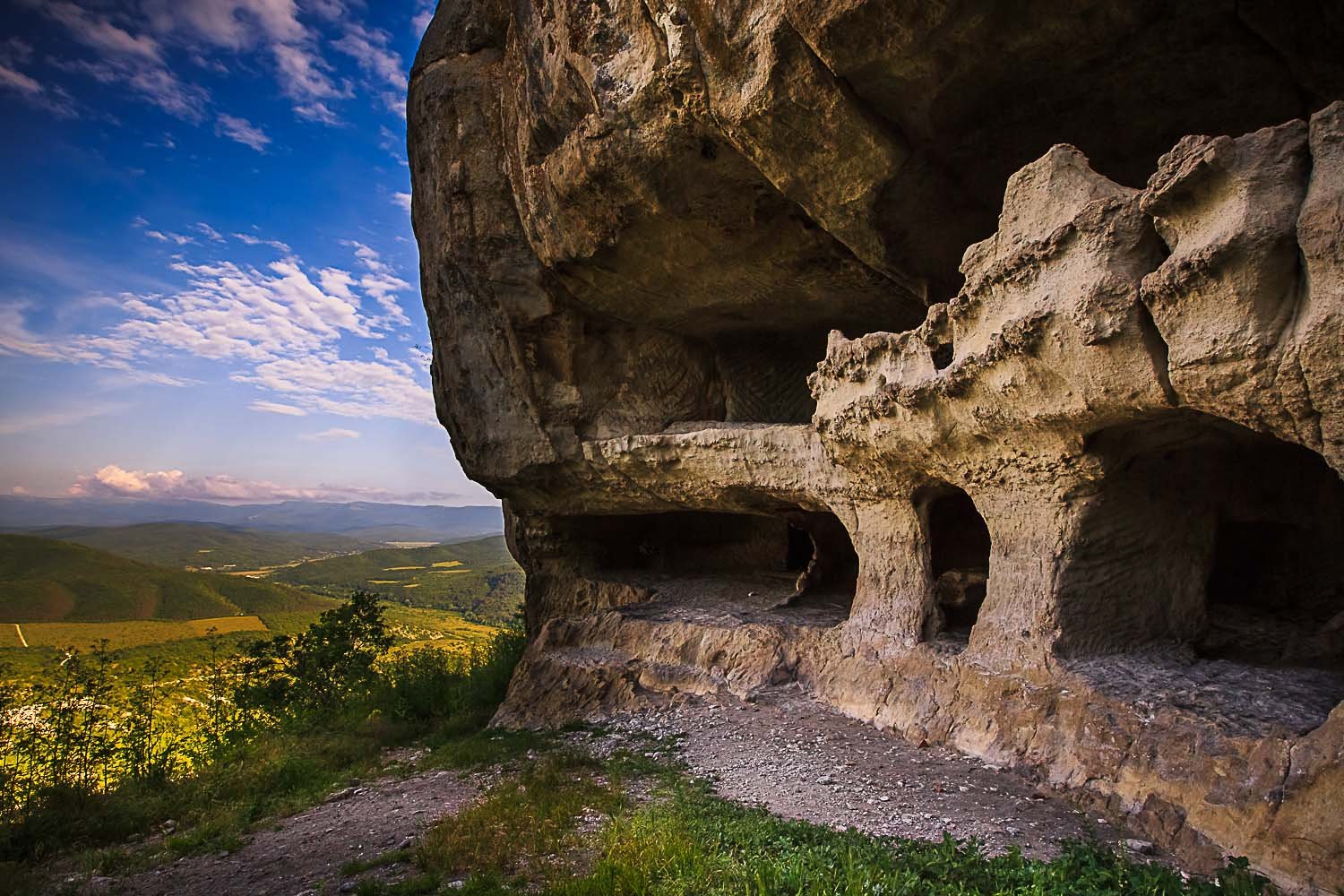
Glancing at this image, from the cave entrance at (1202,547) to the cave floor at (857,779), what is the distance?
129 cm

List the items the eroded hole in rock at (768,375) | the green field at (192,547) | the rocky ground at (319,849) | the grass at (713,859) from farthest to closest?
the green field at (192,547) → the eroded hole in rock at (768,375) → the rocky ground at (319,849) → the grass at (713,859)

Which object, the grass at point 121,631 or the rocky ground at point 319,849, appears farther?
the grass at point 121,631

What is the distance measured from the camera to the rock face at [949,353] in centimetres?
374

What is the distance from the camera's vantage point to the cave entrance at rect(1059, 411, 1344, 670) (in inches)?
205

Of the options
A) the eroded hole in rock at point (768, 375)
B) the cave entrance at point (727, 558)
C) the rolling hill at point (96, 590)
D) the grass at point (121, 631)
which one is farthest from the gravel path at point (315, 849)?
the rolling hill at point (96, 590)

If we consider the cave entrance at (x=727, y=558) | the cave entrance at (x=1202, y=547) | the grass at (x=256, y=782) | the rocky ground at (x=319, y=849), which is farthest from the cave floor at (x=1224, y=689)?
the grass at (x=256, y=782)

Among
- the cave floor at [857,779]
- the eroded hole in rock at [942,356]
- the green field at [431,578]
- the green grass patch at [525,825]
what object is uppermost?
the eroded hole in rock at [942,356]

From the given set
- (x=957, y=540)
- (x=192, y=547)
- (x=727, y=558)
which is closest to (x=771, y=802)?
(x=957, y=540)

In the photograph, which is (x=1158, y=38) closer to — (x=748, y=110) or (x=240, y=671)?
(x=748, y=110)

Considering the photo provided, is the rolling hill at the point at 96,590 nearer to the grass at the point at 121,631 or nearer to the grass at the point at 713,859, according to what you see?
the grass at the point at 121,631

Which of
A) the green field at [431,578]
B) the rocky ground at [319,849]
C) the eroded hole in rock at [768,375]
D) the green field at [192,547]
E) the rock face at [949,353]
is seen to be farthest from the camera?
the green field at [192,547]

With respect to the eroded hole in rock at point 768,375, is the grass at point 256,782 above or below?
below

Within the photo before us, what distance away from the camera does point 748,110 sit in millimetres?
6121

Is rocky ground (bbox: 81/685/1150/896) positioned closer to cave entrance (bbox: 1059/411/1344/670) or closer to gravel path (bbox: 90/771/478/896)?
gravel path (bbox: 90/771/478/896)
